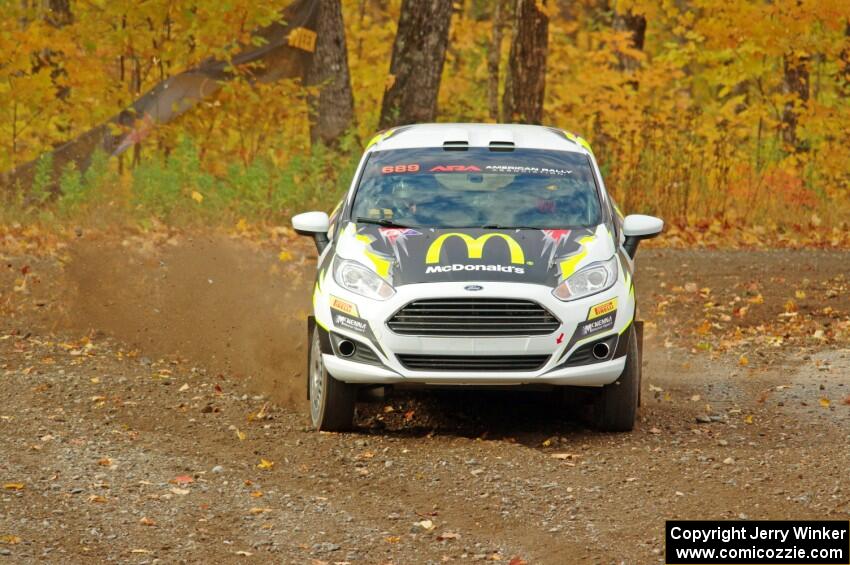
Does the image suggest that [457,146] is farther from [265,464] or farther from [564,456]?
[265,464]

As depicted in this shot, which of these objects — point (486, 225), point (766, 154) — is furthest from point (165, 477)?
point (766, 154)

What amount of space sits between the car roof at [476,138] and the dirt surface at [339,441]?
1.81 metres

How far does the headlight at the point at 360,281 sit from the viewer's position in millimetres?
8477

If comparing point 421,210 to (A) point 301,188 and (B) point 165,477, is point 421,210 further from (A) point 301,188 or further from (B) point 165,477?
(A) point 301,188

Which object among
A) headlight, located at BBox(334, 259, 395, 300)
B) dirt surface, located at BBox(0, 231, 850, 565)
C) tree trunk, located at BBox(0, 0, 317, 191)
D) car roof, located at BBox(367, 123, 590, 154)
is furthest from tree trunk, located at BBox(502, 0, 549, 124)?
headlight, located at BBox(334, 259, 395, 300)

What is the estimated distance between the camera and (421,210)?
9430 millimetres

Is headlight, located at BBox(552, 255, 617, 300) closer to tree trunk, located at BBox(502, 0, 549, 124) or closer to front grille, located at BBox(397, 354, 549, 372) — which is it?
front grille, located at BBox(397, 354, 549, 372)

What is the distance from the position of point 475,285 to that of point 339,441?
1.35 metres

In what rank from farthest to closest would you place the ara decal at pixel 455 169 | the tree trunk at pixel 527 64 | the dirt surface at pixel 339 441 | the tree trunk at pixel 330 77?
the tree trunk at pixel 330 77, the tree trunk at pixel 527 64, the ara decal at pixel 455 169, the dirt surface at pixel 339 441

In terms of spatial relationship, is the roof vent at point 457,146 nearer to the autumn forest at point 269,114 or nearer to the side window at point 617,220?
the side window at point 617,220

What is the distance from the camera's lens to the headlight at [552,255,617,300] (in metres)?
8.48

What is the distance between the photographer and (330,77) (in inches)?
849

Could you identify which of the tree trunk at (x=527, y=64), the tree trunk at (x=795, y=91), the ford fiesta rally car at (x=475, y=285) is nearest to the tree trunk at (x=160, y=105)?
the tree trunk at (x=527, y=64)

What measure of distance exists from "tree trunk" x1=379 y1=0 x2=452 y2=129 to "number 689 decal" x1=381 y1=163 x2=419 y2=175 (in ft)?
34.1
